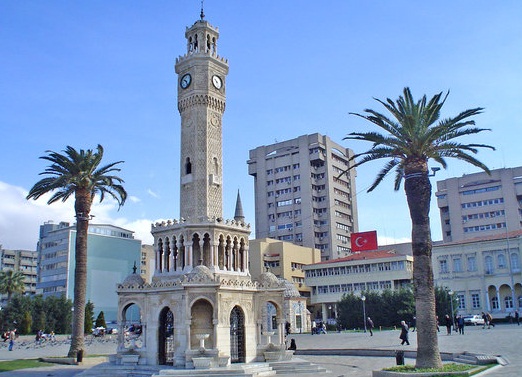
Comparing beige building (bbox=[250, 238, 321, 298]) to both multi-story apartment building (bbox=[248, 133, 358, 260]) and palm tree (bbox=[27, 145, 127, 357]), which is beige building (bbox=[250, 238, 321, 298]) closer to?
multi-story apartment building (bbox=[248, 133, 358, 260])

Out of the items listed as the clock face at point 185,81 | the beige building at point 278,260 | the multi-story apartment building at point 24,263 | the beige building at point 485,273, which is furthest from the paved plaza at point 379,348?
the multi-story apartment building at point 24,263

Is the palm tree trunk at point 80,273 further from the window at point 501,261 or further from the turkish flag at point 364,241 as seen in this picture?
the turkish flag at point 364,241

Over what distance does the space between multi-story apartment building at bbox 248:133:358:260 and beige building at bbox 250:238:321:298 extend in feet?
43.8

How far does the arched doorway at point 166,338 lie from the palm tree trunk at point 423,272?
1514 centimetres

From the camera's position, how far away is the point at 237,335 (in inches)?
1305

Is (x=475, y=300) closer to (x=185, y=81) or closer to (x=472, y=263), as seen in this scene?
(x=472, y=263)

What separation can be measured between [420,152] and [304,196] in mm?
83620

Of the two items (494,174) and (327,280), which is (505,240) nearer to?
(327,280)

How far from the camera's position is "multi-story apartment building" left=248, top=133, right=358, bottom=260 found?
357 ft

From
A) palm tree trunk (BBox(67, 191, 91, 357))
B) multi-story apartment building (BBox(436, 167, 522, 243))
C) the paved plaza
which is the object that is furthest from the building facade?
multi-story apartment building (BBox(436, 167, 522, 243))

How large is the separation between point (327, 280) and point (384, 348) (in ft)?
162

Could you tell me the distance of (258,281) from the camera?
34406 millimetres

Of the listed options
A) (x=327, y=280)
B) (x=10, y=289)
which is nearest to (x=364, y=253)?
(x=327, y=280)

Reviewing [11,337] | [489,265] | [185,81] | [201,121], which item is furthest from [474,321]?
[11,337]
